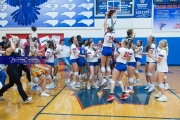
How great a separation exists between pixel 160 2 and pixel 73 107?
924cm

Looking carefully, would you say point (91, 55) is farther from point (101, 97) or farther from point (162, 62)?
point (162, 62)

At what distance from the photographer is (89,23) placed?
1202 centimetres

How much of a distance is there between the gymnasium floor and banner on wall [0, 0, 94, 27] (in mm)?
6708

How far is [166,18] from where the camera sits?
38.7 ft

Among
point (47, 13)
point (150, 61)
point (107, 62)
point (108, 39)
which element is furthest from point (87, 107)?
point (47, 13)

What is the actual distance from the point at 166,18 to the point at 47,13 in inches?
276

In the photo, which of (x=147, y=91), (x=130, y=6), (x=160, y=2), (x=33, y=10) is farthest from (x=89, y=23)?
(x=147, y=91)

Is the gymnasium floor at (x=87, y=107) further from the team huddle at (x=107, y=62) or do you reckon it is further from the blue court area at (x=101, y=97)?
the team huddle at (x=107, y=62)

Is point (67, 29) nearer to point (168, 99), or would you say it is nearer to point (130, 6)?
point (130, 6)

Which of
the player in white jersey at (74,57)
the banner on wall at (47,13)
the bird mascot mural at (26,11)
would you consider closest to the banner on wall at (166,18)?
the banner on wall at (47,13)

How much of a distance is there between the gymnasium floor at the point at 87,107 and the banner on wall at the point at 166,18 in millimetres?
6426

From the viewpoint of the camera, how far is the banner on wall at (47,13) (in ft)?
39.4

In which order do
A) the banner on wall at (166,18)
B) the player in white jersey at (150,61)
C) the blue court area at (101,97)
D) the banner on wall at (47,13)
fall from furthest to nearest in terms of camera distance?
the banner on wall at (47,13) → the banner on wall at (166,18) → the player in white jersey at (150,61) → the blue court area at (101,97)

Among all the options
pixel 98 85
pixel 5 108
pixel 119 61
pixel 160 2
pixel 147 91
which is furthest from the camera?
pixel 160 2
